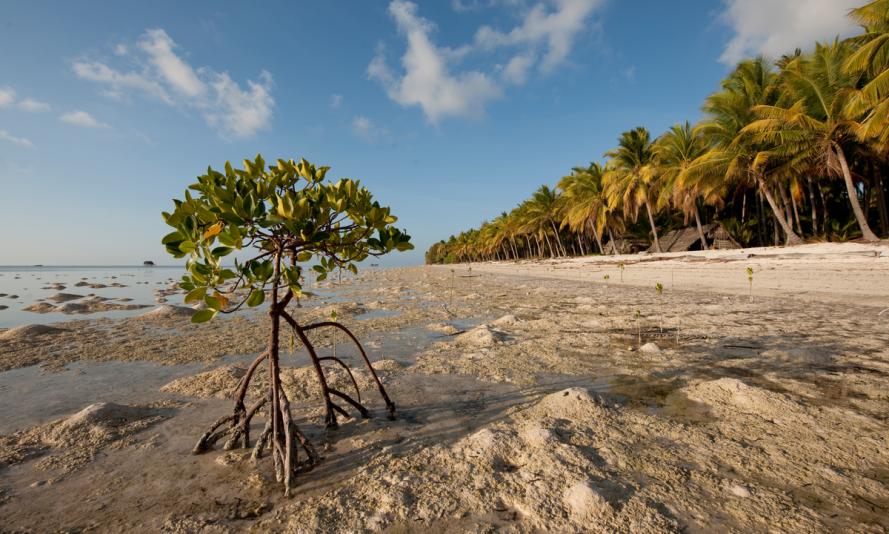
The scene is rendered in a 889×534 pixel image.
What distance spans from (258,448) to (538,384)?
9.13 ft

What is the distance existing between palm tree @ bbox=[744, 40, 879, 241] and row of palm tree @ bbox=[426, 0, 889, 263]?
0.04 metres

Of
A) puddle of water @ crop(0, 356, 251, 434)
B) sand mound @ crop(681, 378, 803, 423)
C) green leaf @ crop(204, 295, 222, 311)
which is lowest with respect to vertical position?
sand mound @ crop(681, 378, 803, 423)

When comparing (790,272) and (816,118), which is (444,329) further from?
(816,118)

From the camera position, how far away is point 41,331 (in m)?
7.47

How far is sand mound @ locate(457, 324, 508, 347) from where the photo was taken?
18.8 feet

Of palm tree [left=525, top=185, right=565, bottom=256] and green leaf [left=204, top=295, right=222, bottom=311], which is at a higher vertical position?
palm tree [left=525, top=185, right=565, bottom=256]

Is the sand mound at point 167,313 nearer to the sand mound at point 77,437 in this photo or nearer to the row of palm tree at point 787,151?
the sand mound at point 77,437

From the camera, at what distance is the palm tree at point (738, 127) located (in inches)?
730

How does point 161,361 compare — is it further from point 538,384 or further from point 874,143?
point 874,143

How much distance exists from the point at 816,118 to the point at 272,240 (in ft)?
79.2

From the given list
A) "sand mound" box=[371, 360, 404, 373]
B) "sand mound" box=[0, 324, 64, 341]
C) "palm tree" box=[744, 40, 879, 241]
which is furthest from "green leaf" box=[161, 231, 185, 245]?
"palm tree" box=[744, 40, 879, 241]

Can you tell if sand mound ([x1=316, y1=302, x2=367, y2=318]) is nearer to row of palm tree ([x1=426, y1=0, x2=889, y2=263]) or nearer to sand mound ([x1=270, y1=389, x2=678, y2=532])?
sand mound ([x1=270, y1=389, x2=678, y2=532])

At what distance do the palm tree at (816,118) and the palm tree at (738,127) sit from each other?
4.26 ft

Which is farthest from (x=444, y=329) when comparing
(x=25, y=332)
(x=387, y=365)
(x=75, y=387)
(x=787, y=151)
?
(x=787, y=151)
